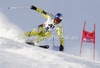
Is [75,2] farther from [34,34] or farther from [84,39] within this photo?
[34,34]

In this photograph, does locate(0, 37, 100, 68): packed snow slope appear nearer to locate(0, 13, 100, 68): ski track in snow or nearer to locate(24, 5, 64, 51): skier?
locate(0, 13, 100, 68): ski track in snow

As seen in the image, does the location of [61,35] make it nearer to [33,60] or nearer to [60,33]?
[60,33]

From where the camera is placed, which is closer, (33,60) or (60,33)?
(33,60)

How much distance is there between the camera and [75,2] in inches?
782

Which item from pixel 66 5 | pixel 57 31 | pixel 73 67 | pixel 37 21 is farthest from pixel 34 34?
pixel 66 5

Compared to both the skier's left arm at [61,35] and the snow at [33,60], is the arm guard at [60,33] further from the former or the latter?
the snow at [33,60]

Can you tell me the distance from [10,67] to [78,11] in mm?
17879

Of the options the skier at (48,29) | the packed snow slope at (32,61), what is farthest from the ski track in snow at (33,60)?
the skier at (48,29)

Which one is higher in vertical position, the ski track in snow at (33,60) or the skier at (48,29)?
the skier at (48,29)

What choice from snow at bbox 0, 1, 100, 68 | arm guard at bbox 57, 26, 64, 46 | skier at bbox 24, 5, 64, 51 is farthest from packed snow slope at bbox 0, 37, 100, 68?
arm guard at bbox 57, 26, 64, 46

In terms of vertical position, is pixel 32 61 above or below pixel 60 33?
below

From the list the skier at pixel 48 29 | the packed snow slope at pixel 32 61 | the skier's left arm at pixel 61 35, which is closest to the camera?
the packed snow slope at pixel 32 61

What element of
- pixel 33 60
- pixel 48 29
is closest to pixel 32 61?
pixel 33 60

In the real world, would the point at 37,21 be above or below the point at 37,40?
above
